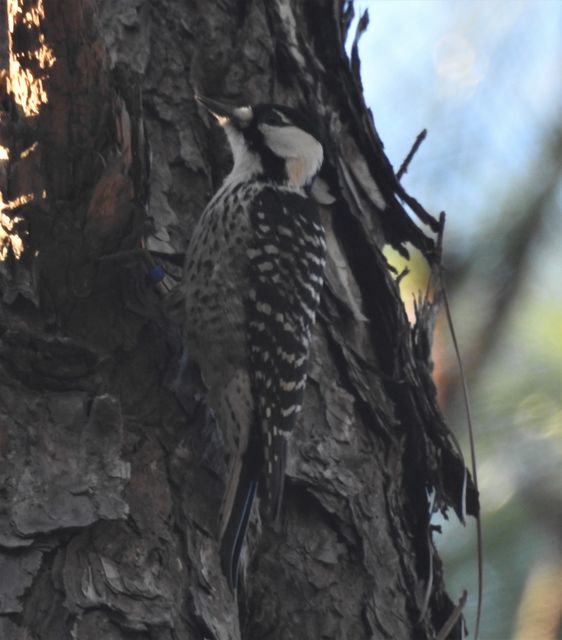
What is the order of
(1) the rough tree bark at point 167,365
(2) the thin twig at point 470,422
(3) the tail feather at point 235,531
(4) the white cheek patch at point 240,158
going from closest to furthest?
(1) the rough tree bark at point 167,365 < (3) the tail feather at point 235,531 < (2) the thin twig at point 470,422 < (4) the white cheek patch at point 240,158

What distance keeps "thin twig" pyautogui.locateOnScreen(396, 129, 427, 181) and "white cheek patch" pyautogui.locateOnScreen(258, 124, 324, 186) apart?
8.3 inches

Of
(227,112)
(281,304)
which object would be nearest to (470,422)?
(281,304)

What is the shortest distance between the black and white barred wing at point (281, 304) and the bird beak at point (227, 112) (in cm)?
22

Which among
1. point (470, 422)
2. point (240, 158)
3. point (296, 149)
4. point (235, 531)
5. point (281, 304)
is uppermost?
point (296, 149)

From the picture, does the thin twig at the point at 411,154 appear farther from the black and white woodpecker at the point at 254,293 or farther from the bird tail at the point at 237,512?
the bird tail at the point at 237,512

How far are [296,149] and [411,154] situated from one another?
1.38 feet

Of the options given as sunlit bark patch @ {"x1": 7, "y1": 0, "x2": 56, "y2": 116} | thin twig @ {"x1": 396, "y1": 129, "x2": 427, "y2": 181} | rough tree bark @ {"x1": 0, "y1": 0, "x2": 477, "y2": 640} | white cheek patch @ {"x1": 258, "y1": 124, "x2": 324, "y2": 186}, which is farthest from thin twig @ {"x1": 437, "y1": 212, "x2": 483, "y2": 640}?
sunlit bark patch @ {"x1": 7, "y1": 0, "x2": 56, "y2": 116}

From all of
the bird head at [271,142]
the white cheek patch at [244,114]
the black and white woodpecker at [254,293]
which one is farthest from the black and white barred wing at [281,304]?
the white cheek patch at [244,114]

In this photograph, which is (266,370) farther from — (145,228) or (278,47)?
(278,47)

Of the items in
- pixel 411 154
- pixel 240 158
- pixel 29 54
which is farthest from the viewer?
pixel 240 158

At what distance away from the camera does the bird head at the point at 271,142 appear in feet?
9.57

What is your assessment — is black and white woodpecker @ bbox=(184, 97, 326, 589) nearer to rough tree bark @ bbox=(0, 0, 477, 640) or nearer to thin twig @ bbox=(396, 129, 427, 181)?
rough tree bark @ bbox=(0, 0, 477, 640)

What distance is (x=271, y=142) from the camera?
10.6 ft

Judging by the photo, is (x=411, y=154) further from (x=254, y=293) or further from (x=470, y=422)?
(x=470, y=422)
